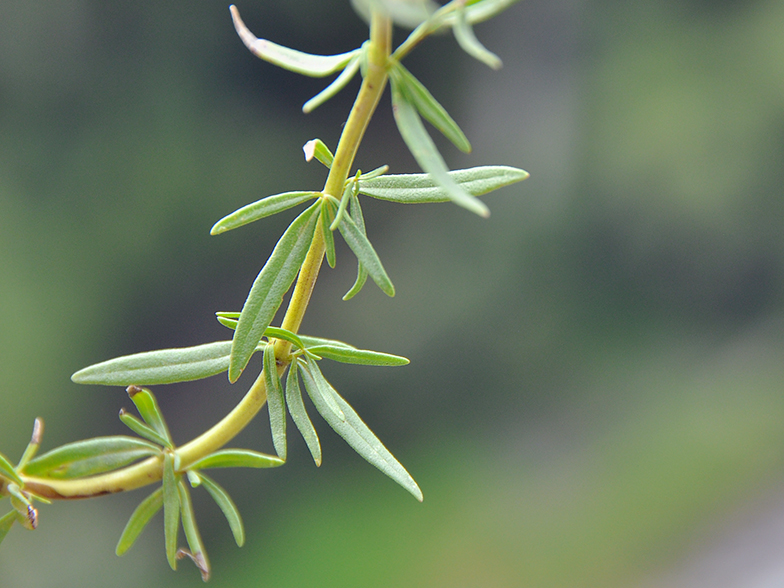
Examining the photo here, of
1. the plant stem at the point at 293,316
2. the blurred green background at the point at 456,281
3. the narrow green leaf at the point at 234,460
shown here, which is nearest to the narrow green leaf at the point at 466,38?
the plant stem at the point at 293,316

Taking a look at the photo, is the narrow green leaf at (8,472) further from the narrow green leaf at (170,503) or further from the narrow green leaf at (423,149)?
the narrow green leaf at (423,149)

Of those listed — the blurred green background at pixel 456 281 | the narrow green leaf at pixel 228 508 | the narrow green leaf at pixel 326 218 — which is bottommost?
the narrow green leaf at pixel 228 508

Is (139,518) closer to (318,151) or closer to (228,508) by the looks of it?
(228,508)

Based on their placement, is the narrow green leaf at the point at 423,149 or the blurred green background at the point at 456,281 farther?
the blurred green background at the point at 456,281

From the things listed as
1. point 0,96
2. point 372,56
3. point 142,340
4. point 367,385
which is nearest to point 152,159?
point 0,96

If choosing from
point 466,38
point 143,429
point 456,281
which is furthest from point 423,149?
point 456,281

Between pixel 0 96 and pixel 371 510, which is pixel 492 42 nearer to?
pixel 0 96

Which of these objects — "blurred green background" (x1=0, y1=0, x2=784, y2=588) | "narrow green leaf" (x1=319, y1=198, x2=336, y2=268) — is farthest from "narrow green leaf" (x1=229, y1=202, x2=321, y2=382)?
"blurred green background" (x1=0, y1=0, x2=784, y2=588)
